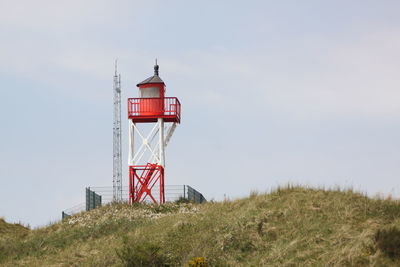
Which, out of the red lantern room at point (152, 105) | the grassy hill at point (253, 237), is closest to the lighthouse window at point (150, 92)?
the red lantern room at point (152, 105)

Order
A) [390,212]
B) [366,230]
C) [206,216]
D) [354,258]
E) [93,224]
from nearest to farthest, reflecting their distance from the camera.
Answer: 1. [354,258]
2. [366,230]
3. [390,212]
4. [206,216]
5. [93,224]

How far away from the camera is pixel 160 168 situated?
1661 inches

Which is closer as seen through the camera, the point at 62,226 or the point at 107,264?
the point at 107,264

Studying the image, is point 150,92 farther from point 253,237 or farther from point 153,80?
point 253,237

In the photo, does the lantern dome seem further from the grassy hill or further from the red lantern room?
the grassy hill

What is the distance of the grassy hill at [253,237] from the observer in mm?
22141

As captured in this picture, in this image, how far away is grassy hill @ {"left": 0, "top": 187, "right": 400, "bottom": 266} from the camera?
72.6 feet

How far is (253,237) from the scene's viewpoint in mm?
24938

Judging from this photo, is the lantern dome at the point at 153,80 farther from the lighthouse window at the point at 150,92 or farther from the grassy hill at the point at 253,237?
the grassy hill at the point at 253,237

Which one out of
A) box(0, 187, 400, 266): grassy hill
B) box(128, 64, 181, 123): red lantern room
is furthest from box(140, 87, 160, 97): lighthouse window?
box(0, 187, 400, 266): grassy hill

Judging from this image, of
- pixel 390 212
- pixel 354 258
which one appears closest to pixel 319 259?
pixel 354 258

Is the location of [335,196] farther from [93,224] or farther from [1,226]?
[1,226]

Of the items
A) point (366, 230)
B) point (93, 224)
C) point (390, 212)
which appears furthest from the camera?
point (93, 224)

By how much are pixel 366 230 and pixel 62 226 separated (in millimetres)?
20142
